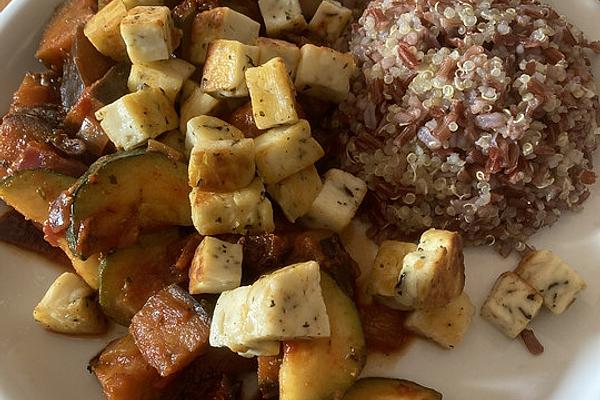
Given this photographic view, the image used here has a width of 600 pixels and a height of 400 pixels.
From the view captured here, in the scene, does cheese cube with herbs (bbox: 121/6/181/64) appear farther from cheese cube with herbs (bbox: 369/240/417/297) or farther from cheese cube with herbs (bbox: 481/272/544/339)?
cheese cube with herbs (bbox: 481/272/544/339)

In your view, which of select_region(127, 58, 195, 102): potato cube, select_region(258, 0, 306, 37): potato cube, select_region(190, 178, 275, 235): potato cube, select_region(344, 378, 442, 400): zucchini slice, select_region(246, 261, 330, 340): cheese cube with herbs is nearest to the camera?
select_region(246, 261, 330, 340): cheese cube with herbs

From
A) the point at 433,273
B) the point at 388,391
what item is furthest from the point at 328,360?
the point at 433,273

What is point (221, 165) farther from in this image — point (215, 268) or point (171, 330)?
point (171, 330)

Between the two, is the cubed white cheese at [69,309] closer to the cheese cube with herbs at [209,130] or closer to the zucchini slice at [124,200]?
the zucchini slice at [124,200]

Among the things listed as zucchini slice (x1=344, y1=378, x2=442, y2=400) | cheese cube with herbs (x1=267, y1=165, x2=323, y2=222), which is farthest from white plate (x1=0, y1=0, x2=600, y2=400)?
cheese cube with herbs (x1=267, y1=165, x2=323, y2=222)

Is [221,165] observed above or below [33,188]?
above

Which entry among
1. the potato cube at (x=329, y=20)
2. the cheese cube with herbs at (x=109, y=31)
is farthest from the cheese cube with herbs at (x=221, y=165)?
the potato cube at (x=329, y=20)

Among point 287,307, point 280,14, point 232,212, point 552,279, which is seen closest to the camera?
point 287,307
